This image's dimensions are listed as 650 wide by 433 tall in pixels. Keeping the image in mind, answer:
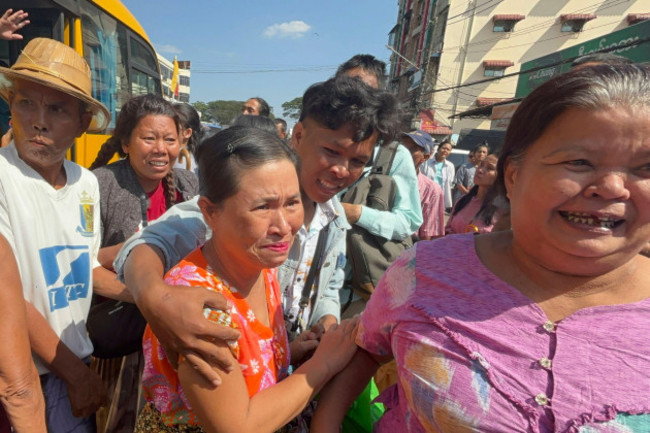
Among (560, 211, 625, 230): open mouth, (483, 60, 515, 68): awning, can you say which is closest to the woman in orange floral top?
(560, 211, 625, 230): open mouth

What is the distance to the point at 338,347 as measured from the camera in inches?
49.0

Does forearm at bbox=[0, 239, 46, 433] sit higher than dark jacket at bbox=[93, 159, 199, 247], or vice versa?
dark jacket at bbox=[93, 159, 199, 247]

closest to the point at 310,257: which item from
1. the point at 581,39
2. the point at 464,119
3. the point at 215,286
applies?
the point at 215,286

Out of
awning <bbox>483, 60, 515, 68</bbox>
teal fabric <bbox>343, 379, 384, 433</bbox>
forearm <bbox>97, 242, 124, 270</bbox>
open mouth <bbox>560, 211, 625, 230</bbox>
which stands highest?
awning <bbox>483, 60, 515, 68</bbox>

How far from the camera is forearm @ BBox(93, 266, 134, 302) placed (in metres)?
1.65

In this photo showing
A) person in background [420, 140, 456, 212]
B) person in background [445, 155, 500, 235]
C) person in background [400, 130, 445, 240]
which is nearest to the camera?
person in background [445, 155, 500, 235]

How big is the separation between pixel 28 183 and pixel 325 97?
1210mm

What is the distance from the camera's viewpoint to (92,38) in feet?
13.4

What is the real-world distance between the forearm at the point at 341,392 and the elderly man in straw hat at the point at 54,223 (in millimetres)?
962

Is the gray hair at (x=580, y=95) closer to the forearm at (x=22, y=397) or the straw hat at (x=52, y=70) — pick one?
the forearm at (x=22, y=397)

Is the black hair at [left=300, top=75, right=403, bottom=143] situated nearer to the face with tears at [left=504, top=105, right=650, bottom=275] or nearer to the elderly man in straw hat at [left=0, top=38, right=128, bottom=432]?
the face with tears at [left=504, top=105, right=650, bottom=275]

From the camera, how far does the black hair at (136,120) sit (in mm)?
2537

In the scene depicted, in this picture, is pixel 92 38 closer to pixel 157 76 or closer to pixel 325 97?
pixel 157 76

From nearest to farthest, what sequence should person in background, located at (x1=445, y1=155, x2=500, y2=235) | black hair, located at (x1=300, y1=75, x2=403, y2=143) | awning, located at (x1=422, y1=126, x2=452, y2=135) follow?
black hair, located at (x1=300, y1=75, x2=403, y2=143) < person in background, located at (x1=445, y1=155, x2=500, y2=235) < awning, located at (x1=422, y1=126, x2=452, y2=135)
